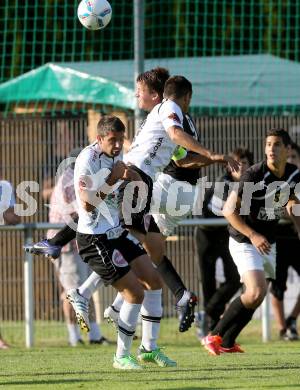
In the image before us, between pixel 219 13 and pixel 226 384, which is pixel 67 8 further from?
pixel 226 384

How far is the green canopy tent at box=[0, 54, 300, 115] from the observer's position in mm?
15203

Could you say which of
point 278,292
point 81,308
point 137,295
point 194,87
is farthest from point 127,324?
point 194,87

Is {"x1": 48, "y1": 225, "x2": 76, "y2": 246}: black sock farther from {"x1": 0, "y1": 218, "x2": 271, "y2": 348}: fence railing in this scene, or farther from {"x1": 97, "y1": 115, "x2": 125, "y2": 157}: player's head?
{"x1": 0, "y1": 218, "x2": 271, "y2": 348}: fence railing

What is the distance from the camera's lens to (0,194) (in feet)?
41.9

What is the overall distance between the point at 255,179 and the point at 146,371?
234 cm

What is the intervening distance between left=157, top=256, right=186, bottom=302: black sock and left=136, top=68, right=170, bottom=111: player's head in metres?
1.51

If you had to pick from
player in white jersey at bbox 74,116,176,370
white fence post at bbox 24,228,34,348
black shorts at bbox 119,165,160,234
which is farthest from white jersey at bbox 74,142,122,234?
white fence post at bbox 24,228,34,348

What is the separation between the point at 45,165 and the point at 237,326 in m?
4.45

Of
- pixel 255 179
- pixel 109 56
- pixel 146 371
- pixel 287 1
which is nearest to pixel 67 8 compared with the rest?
pixel 109 56

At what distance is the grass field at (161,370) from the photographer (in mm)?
8359

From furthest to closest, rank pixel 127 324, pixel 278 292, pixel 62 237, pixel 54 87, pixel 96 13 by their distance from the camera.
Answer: pixel 54 87 → pixel 278 292 → pixel 96 13 → pixel 62 237 → pixel 127 324

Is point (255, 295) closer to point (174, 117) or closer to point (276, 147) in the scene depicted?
point (276, 147)

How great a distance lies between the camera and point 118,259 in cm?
925

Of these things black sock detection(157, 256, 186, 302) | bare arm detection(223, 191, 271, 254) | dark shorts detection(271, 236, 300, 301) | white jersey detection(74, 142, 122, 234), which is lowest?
dark shorts detection(271, 236, 300, 301)
